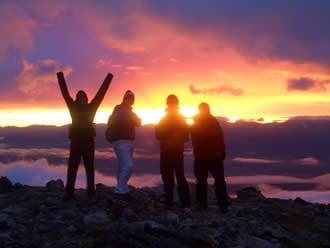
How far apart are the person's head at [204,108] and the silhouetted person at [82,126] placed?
2488mm

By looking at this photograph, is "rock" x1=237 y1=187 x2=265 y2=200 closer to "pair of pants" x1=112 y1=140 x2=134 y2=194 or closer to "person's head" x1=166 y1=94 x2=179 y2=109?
"person's head" x1=166 y1=94 x2=179 y2=109

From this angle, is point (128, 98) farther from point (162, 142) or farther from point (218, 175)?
point (218, 175)

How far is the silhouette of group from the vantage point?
16266 millimetres

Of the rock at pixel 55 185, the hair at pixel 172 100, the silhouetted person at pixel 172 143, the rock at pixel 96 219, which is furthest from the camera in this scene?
the rock at pixel 55 185

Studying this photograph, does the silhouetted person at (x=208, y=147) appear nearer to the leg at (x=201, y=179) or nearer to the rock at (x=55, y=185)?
Result: the leg at (x=201, y=179)

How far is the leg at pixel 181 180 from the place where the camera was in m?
17.1

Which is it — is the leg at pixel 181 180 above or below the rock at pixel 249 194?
above

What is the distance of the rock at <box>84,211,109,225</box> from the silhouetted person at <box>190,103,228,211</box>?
133 inches

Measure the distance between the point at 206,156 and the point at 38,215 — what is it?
4.53m

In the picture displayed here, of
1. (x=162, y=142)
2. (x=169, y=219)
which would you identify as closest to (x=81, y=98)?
(x=162, y=142)

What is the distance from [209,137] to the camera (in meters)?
17.1

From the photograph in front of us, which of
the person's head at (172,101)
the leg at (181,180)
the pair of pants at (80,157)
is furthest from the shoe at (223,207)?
the pair of pants at (80,157)

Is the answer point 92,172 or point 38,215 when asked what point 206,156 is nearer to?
point 92,172

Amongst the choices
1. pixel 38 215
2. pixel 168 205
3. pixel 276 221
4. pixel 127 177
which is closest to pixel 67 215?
pixel 38 215
